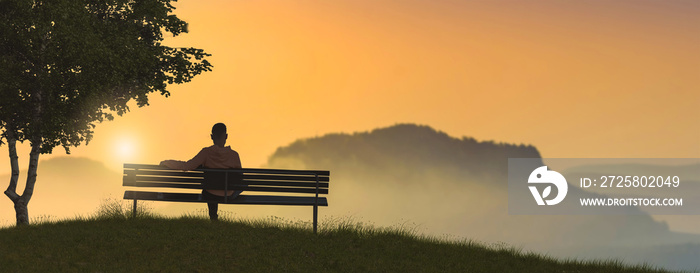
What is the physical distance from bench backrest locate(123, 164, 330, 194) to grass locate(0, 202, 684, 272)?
0.84 metres

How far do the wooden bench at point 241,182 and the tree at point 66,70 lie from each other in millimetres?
4769

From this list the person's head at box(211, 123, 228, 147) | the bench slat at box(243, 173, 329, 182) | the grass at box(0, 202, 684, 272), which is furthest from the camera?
the person's head at box(211, 123, 228, 147)

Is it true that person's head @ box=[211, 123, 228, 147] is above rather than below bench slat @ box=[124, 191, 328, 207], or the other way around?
above

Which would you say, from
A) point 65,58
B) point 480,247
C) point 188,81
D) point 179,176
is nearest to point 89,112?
point 65,58

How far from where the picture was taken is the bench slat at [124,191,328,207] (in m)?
13.8

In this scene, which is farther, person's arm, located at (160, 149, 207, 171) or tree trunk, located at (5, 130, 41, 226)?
tree trunk, located at (5, 130, 41, 226)

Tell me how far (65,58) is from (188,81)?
11.7ft

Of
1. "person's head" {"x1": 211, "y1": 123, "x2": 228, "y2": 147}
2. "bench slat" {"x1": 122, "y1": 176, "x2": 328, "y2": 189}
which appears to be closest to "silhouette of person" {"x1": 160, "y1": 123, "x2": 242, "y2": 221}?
"person's head" {"x1": 211, "y1": 123, "x2": 228, "y2": 147}

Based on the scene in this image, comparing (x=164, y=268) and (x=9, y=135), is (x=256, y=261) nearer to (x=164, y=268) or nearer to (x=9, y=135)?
(x=164, y=268)

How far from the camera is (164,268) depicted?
11.2 m

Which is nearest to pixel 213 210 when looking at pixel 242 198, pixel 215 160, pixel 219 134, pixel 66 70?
pixel 242 198

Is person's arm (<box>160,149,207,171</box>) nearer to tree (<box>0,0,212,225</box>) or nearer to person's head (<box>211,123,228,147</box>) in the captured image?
person's head (<box>211,123,228,147</box>)

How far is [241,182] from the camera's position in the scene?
13.8 meters

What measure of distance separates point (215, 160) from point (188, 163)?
0.58 metres
